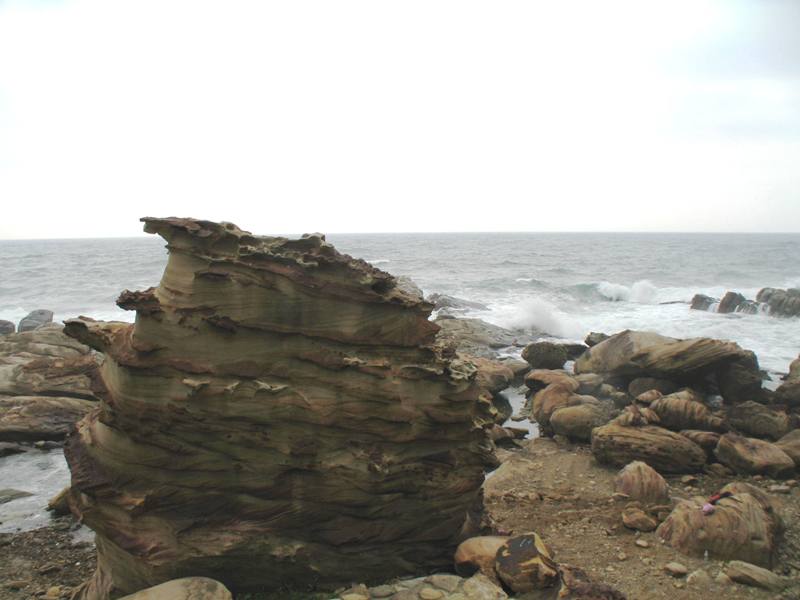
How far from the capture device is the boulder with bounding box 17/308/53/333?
2511 cm

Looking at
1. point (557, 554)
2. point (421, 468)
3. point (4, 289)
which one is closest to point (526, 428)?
point (557, 554)

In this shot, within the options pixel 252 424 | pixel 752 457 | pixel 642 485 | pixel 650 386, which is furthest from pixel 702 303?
pixel 252 424

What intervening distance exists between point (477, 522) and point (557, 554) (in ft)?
3.56

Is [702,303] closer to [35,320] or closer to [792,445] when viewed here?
[792,445]

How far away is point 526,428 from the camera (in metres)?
13.9

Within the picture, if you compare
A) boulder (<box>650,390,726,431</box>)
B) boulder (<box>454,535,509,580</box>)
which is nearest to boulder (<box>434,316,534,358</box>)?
boulder (<box>650,390,726,431</box>)

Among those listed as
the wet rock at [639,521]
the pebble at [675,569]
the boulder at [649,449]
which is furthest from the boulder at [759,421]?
the pebble at [675,569]

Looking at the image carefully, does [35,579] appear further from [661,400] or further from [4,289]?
[4,289]

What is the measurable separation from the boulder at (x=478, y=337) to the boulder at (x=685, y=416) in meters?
8.42

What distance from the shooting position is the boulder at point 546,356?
61.9ft

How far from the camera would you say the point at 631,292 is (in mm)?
38062

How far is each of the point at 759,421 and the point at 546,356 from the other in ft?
23.7

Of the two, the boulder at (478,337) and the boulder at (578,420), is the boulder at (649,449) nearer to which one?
the boulder at (578,420)

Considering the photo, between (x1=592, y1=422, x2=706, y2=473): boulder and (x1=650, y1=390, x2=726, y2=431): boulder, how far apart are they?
1361mm
